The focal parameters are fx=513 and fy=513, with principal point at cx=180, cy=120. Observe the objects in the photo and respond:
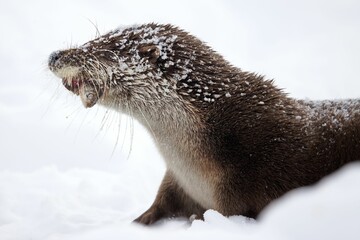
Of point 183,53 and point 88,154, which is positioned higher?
point 183,53

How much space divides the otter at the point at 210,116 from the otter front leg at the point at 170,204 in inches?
0.9

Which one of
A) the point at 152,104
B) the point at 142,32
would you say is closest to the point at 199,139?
the point at 152,104

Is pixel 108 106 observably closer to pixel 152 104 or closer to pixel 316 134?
pixel 152 104

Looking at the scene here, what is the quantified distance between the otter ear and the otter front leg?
0.92 m

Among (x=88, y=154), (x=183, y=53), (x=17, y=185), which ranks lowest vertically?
(x=17, y=185)

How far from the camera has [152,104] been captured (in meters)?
3.57

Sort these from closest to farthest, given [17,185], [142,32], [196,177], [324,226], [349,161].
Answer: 1. [324,226]
2. [349,161]
3. [196,177]
4. [142,32]
5. [17,185]

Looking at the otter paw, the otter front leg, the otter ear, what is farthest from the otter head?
the otter paw

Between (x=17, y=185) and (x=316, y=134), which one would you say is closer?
(x=316, y=134)

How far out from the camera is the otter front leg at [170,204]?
3893 millimetres

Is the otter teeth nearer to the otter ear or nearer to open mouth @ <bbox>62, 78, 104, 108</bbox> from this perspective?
open mouth @ <bbox>62, 78, 104, 108</bbox>

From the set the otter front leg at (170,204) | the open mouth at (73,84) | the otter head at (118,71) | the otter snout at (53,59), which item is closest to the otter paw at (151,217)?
the otter front leg at (170,204)

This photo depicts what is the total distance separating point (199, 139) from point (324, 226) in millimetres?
1829

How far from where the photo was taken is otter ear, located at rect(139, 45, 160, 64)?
360 centimetres
